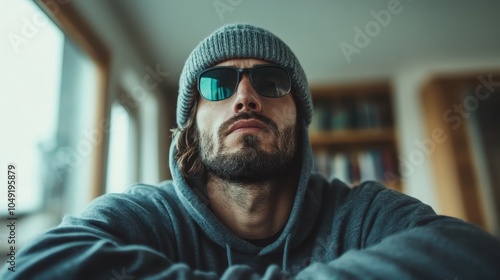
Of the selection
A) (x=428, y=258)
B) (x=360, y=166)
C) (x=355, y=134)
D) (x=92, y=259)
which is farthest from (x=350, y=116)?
(x=92, y=259)

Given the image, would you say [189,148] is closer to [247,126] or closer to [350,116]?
[247,126]

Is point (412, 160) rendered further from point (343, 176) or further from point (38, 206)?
point (38, 206)

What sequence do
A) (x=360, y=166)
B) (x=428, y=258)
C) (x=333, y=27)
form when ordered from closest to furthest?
(x=428, y=258) → (x=333, y=27) → (x=360, y=166)

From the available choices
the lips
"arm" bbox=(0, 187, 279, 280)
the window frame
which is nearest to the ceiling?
the window frame

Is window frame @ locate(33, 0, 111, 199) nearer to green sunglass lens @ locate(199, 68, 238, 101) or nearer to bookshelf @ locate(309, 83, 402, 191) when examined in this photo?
green sunglass lens @ locate(199, 68, 238, 101)

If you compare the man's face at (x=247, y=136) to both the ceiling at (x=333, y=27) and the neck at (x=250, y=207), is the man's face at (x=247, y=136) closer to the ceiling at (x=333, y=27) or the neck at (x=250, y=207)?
the neck at (x=250, y=207)

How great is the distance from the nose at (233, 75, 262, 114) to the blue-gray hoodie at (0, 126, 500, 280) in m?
0.20

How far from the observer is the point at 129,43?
2705 mm

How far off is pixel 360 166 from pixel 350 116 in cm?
43

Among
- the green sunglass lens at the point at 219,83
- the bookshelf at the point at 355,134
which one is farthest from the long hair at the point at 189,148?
the bookshelf at the point at 355,134

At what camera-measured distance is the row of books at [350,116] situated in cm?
338

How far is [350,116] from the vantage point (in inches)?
134

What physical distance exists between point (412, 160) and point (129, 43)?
2314 mm

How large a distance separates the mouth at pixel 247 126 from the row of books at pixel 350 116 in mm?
2404
